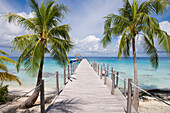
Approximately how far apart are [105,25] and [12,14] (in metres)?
5.50

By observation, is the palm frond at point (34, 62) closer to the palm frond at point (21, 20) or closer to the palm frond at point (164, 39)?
the palm frond at point (21, 20)

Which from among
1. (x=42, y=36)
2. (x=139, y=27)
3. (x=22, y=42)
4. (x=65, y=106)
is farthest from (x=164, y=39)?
(x=22, y=42)

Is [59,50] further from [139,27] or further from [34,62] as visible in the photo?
[139,27]

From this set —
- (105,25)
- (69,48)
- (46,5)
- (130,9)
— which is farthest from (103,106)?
(130,9)

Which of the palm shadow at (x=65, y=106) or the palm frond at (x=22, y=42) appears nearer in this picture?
the palm shadow at (x=65, y=106)

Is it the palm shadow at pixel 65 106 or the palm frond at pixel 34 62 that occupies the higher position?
the palm frond at pixel 34 62

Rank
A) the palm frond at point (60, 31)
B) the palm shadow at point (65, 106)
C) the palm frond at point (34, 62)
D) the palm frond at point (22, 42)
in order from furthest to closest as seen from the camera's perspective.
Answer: the palm frond at point (60, 31) → the palm frond at point (22, 42) → the palm frond at point (34, 62) → the palm shadow at point (65, 106)

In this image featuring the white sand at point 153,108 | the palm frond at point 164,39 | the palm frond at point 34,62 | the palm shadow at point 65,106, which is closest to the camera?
the palm shadow at point 65,106

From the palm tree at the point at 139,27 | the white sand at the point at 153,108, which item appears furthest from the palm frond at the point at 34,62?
the white sand at the point at 153,108

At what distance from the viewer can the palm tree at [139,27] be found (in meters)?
5.09

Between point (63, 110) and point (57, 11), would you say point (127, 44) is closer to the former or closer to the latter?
point (57, 11)

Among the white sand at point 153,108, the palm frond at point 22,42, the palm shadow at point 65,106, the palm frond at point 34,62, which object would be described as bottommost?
the white sand at point 153,108

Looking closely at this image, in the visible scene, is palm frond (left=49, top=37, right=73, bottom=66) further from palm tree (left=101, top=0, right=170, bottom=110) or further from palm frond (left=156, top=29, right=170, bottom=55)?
palm frond (left=156, top=29, right=170, bottom=55)

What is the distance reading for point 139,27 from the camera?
5.95 meters
